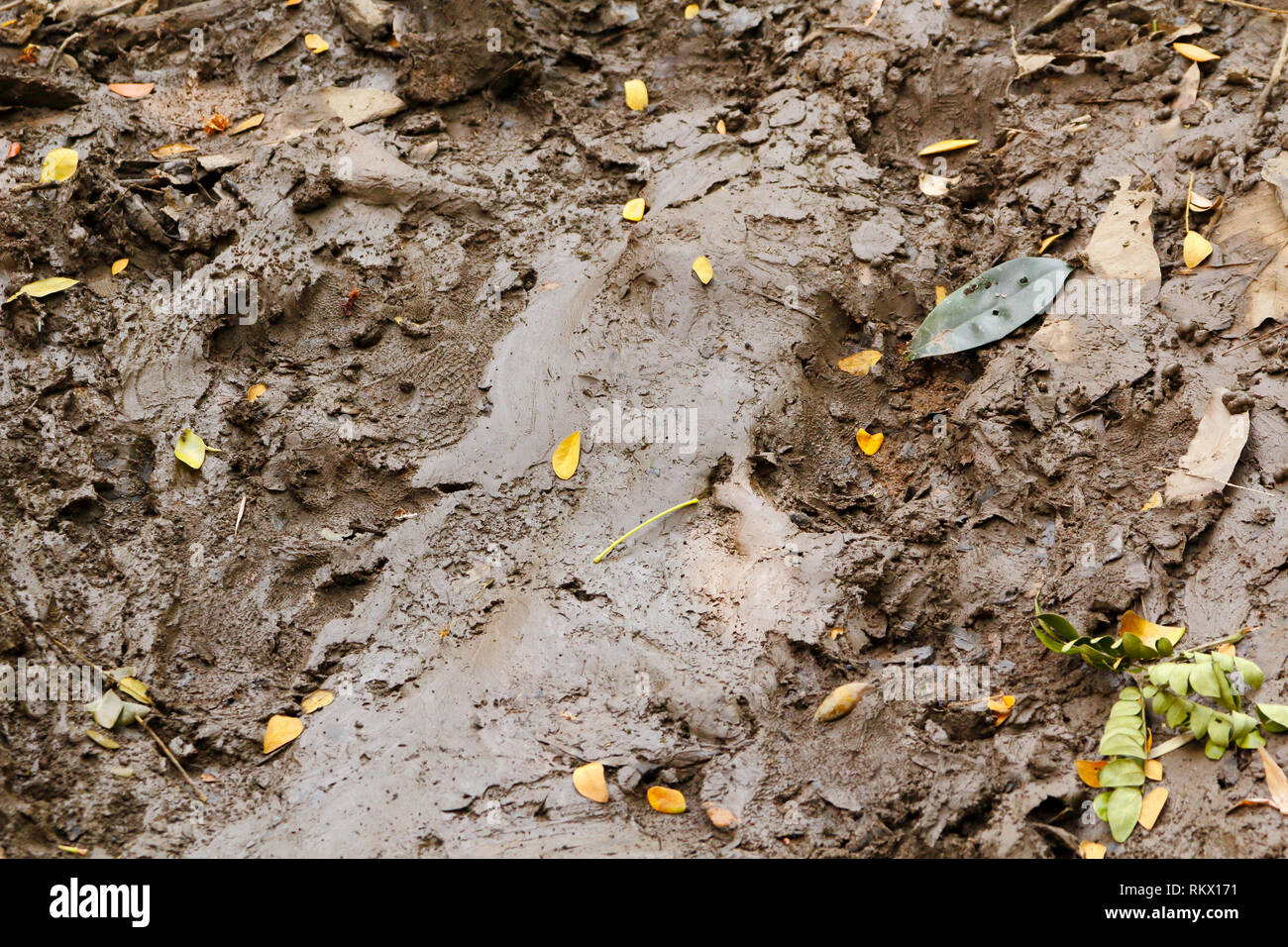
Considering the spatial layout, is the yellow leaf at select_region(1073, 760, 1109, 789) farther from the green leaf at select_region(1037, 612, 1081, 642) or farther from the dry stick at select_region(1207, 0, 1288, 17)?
the dry stick at select_region(1207, 0, 1288, 17)

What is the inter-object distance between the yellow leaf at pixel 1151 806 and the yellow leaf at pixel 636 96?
350 centimetres

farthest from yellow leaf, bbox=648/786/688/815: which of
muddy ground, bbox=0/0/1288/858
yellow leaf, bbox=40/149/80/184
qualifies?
yellow leaf, bbox=40/149/80/184

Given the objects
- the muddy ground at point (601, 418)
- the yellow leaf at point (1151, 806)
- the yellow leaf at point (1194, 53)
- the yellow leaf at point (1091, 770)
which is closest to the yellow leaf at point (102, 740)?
the muddy ground at point (601, 418)

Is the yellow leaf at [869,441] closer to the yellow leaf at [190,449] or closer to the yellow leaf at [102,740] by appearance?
the yellow leaf at [190,449]

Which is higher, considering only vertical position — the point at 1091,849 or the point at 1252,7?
the point at 1252,7

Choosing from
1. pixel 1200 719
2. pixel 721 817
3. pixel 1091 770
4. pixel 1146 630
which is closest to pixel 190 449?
pixel 721 817

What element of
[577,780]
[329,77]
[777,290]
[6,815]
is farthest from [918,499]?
[329,77]

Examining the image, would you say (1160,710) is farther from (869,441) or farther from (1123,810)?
(869,441)

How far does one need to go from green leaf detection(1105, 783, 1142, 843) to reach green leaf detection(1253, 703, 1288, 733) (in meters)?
0.36

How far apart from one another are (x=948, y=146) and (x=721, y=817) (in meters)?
3.06

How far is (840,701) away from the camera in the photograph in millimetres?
2912

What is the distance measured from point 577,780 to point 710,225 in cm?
226

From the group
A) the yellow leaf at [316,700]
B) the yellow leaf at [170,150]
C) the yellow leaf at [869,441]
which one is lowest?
the yellow leaf at [316,700]

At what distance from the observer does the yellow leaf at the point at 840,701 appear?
114 inches
